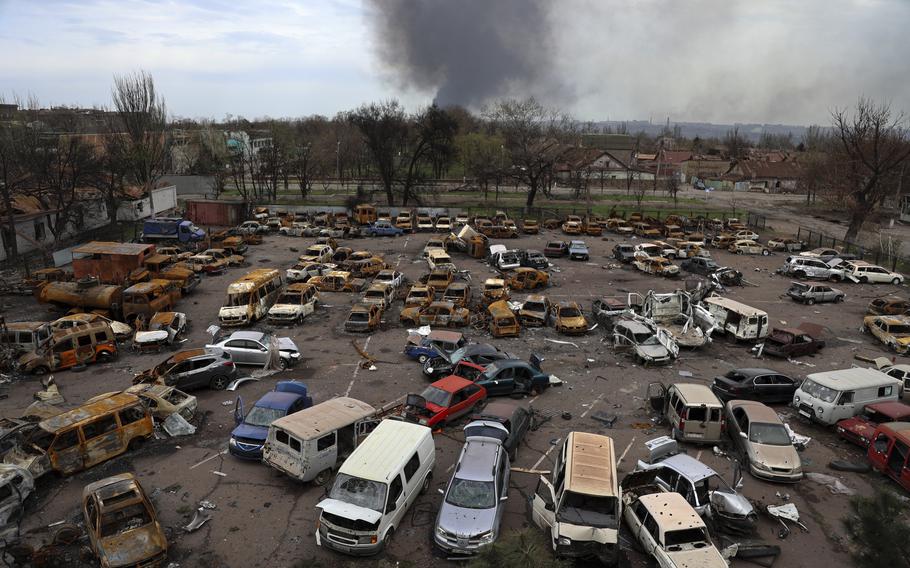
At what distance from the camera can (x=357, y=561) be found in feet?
31.1

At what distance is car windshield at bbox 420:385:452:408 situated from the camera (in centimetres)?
1441

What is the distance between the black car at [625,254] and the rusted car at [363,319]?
18.2 m

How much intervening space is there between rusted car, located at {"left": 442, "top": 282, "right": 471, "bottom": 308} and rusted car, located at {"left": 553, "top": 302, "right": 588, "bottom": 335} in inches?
163

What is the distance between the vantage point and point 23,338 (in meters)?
19.0

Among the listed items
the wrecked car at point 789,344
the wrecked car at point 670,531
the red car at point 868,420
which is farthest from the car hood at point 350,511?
the wrecked car at point 789,344

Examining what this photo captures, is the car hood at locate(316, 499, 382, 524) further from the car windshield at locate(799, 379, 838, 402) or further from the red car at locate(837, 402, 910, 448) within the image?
the car windshield at locate(799, 379, 838, 402)

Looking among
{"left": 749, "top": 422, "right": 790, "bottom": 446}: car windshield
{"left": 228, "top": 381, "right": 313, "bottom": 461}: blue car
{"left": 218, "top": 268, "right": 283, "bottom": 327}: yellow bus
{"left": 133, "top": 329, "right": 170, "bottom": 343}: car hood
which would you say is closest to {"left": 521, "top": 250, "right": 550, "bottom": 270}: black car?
{"left": 218, "top": 268, "right": 283, "bottom": 327}: yellow bus

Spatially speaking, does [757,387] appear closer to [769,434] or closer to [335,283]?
[769,434]

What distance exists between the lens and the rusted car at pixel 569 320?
21.9m

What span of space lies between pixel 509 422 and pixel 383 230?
103 ft

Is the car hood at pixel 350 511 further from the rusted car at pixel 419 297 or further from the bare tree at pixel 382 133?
the bare tree at pixel 382 133

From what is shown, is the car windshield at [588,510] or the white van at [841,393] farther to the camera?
the white van at [841,393]

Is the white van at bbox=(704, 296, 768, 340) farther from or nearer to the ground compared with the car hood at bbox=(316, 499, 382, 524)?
farther from the ground

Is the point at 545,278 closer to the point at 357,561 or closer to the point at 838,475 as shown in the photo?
the point at 838,475
